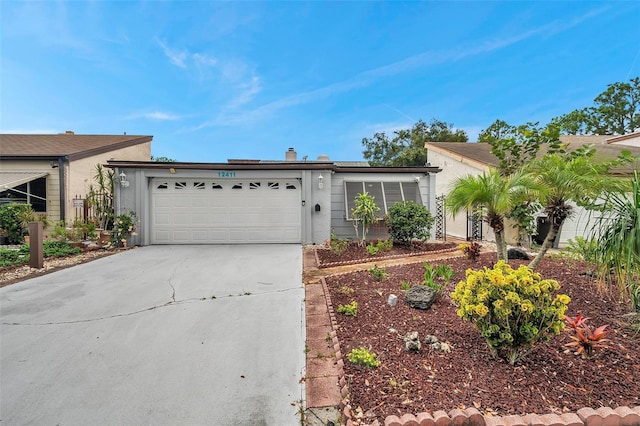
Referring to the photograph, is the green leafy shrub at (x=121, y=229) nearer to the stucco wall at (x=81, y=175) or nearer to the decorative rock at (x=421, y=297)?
the stucco wall at (x=81, y=175)

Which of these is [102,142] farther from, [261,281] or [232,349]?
[232,349]

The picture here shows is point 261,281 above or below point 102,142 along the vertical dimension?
below

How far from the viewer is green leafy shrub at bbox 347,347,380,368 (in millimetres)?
2467

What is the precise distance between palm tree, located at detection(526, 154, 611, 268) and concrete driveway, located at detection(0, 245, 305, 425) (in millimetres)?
3885

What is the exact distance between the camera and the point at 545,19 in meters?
9.23

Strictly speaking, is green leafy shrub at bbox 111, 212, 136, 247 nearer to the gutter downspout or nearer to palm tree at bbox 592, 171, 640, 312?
the gutter downspout

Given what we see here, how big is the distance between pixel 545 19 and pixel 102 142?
18.7 metres

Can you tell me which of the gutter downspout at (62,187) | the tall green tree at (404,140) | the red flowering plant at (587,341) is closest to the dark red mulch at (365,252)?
the red flowering plant at (587,341)

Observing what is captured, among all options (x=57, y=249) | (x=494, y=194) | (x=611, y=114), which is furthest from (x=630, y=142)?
(x=57, y=249)

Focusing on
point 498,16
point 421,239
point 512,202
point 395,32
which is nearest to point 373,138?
point 395,32

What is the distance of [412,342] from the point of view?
2.71 metres

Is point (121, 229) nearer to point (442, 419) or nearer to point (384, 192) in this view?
point (384, 192)

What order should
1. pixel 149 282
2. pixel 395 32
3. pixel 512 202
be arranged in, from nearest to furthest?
pixel 512 202 < pixel 149 282 < pixel 395 32

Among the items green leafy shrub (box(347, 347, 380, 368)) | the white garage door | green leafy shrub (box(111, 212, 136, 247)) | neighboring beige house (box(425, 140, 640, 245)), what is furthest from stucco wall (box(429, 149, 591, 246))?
green leafy shrub (box(111, 212, 136, 247))
